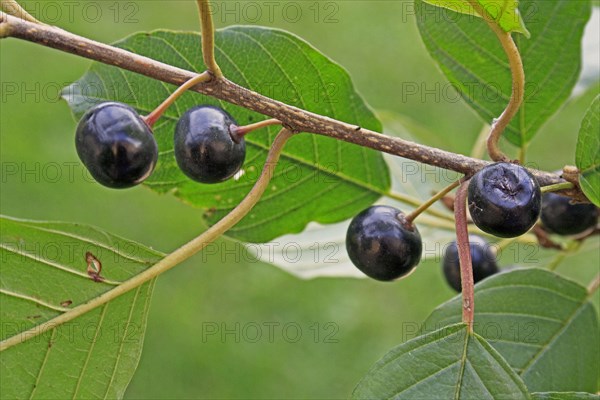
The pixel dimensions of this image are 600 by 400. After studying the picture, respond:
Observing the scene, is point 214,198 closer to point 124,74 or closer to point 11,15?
point 124,74

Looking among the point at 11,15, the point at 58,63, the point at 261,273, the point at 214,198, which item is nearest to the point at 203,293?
the point at 261,273

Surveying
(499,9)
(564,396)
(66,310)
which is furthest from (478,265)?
(66,310)

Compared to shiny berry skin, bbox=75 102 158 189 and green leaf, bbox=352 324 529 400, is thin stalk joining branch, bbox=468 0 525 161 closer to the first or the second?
green leaf, bbox=352 324 529 400

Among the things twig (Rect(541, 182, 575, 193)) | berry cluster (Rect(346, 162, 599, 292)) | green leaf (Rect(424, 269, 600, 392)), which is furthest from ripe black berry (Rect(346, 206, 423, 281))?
twig (Rect(541, 182, 575, 193))

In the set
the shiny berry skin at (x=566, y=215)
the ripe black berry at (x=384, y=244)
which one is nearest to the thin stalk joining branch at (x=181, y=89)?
the ripe black berry at (x=384, y=244)

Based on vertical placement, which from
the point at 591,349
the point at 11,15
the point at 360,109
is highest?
the point at 11,15

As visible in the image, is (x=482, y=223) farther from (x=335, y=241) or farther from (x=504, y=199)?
(x=335, y=241)
